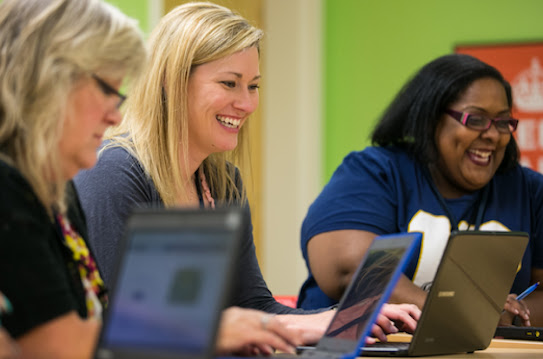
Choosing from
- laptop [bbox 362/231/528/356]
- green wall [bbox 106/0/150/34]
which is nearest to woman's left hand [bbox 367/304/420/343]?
laptop [bbox 362/231/528/356]

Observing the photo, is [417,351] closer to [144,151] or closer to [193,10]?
[144,151]

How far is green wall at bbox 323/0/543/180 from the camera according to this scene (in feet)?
13.9

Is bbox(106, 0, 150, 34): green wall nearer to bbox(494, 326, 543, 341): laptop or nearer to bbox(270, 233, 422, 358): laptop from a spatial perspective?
bbox(494, 326, 543, 341): laptop

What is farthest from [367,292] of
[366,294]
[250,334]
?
[250,334]

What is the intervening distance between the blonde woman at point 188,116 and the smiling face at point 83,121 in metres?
0.63

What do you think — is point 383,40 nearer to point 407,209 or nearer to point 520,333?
point 407,209

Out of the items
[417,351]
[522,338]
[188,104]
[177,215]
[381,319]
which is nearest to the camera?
[177,215]

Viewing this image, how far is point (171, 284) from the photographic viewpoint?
0.88 m

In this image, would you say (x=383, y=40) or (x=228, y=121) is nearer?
(x=228, y=121)

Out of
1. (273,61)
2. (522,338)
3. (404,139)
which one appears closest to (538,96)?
(273,61)

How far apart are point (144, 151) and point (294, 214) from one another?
2.54 metres

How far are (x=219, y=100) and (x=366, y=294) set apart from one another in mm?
815

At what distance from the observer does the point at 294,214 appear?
14.4 feet

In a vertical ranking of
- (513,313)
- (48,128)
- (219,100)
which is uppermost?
(48,128)
